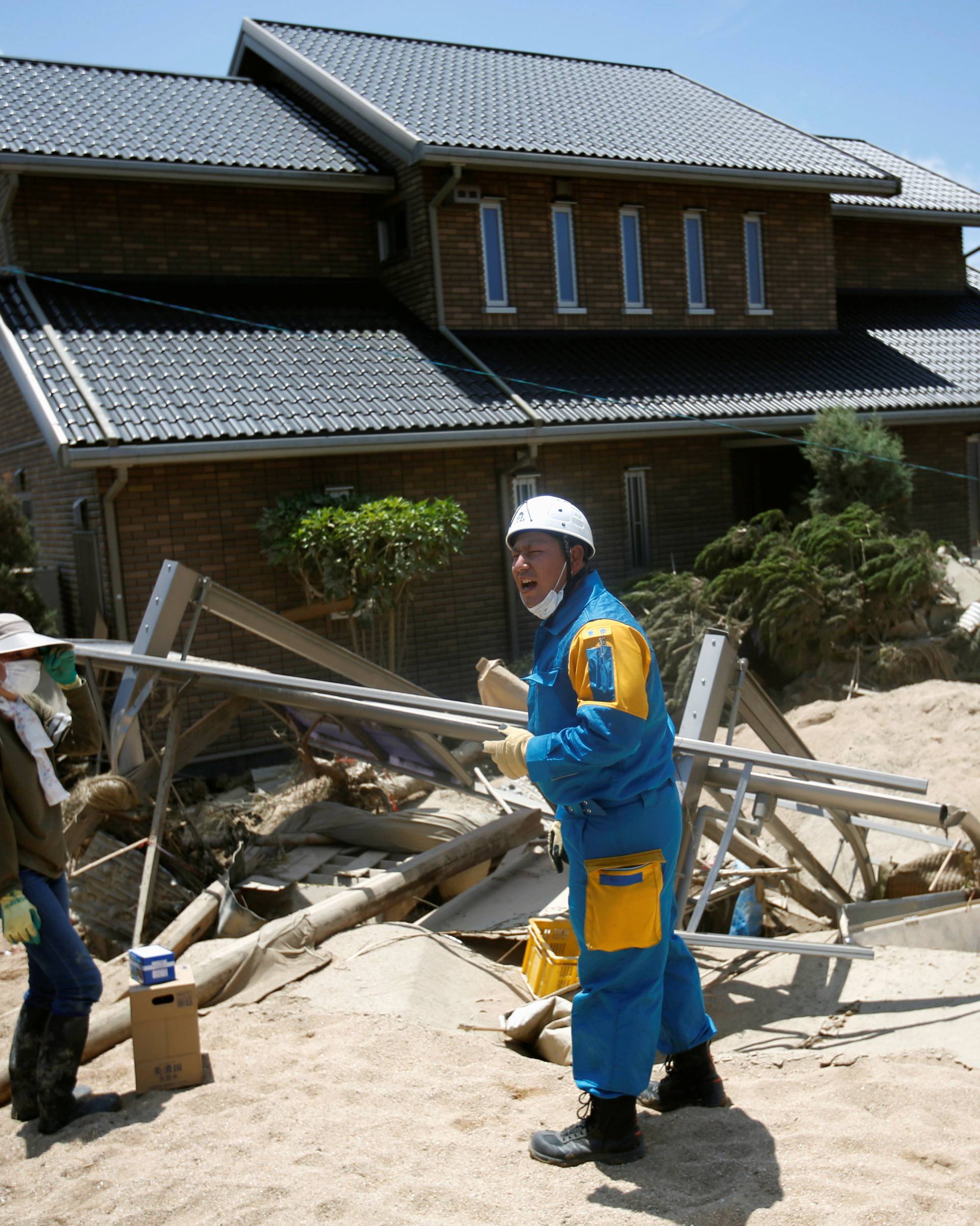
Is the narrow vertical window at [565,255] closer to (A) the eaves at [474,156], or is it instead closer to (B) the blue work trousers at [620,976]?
(A) the eaves at [474,156]

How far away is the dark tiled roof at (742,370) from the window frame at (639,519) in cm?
113

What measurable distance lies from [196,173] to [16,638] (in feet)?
34.0

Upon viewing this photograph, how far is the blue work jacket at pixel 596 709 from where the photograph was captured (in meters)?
3.56

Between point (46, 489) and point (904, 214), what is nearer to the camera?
point (46, 489)

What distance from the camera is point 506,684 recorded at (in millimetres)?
6074

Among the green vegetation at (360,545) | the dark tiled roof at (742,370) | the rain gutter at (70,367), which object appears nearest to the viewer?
the rain gutter at (70,367)

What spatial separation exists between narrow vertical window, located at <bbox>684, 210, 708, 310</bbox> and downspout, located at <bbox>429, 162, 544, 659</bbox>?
3906mm

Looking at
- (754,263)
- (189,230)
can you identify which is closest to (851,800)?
(189,230)

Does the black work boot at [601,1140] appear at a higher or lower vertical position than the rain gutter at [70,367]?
lower

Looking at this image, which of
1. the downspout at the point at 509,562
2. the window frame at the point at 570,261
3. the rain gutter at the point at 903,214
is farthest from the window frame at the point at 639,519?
the rain gutter at the point at 903,214

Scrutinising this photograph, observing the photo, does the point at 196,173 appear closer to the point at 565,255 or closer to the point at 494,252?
the point at 494,252

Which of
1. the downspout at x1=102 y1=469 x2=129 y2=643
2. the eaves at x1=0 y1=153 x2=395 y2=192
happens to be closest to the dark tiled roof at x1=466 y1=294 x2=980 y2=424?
the eaves at x1=0 y1=153 x2=395 y2=192

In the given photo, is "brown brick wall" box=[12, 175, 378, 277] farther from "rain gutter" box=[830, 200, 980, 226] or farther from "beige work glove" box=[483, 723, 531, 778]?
"beige work glove" box=[483, 723, 531, 778]

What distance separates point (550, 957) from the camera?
5219 mm
